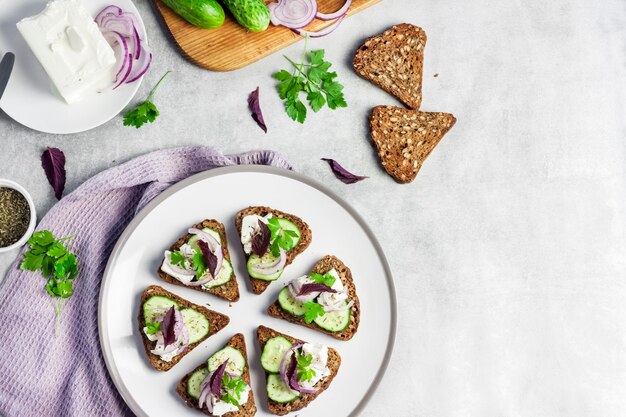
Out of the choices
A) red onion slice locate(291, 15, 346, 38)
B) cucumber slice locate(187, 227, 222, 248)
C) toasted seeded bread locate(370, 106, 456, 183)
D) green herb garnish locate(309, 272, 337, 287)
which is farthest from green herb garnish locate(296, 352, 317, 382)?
red onion slice locate(291, 15, 346, 38)

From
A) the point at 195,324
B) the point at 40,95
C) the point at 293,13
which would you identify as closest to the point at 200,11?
the point at 293,13

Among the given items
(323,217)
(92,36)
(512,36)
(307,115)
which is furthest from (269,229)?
(512,36)

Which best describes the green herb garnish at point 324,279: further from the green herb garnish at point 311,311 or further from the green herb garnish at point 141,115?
the green herb garnish at point 141,115

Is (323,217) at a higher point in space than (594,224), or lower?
higher

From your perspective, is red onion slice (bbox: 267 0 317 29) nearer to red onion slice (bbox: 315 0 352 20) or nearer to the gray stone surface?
red onion slice (bbox: 315 0 352 20)

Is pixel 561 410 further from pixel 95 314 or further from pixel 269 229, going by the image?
pixel 95 314

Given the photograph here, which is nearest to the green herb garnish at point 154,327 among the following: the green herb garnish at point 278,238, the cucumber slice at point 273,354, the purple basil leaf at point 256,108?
the cucumber slice at point 273,354
